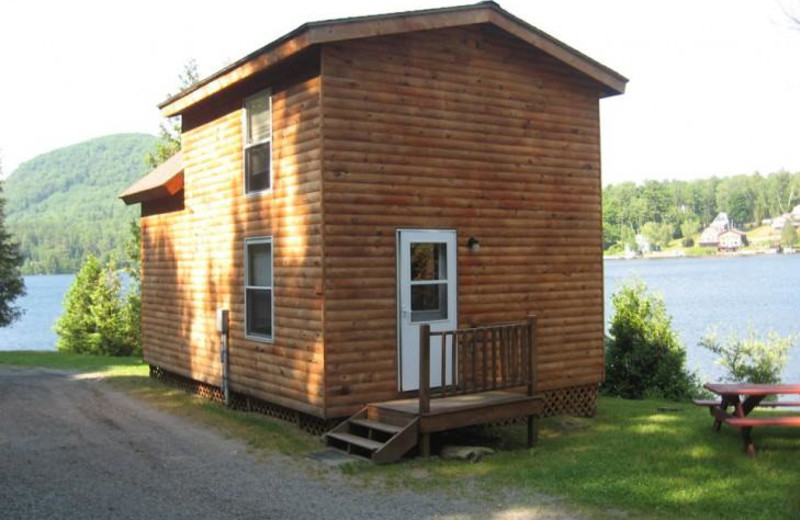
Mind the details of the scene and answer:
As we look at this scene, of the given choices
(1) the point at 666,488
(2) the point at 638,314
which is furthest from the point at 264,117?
(2) the point at 638,314

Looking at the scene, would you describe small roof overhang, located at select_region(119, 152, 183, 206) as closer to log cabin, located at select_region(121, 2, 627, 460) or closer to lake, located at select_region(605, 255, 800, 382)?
log cabin, located at select_region(121, 2, 627, 460)

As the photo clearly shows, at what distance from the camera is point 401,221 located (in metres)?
9.38

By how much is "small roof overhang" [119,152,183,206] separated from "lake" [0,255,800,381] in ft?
32.1

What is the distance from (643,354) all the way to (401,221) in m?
8.16

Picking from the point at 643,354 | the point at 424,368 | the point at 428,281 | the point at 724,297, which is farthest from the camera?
the point at 724,297

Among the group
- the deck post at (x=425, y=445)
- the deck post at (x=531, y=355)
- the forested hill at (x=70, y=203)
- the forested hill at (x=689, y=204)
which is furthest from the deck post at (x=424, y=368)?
the forested hill at (x=70, y=203)

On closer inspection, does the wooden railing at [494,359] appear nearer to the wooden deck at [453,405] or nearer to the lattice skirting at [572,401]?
the wooden deck at [453,405]

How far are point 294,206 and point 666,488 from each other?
17.8ft

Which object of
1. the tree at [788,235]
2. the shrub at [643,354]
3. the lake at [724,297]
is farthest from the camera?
the tree at [788,235]

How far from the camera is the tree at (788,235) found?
8288 cm

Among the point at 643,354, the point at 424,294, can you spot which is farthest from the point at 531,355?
the point at 643,354


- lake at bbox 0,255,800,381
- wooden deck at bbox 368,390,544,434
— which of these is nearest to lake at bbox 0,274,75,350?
lake at bbox 0,255,800,381

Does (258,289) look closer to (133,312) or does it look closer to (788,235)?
(133,312)

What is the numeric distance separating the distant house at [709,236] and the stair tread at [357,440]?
289 feet
